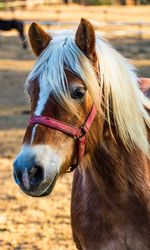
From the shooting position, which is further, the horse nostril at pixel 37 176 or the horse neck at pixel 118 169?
the horse neck at pixel 118 169

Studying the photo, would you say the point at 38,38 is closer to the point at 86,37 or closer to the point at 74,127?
the point at 86,37

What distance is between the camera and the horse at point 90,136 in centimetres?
175

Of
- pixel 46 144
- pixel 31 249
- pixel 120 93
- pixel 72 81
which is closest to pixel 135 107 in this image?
pixel 120 93

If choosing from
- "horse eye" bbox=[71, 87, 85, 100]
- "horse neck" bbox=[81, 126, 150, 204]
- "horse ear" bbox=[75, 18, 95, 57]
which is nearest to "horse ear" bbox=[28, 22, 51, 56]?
"horse ear" bbox=[75, 18, 95, 57]

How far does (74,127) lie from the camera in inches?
72.0

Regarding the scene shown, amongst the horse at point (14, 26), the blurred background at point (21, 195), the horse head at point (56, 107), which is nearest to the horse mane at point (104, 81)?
the horse head at point (56, 107)

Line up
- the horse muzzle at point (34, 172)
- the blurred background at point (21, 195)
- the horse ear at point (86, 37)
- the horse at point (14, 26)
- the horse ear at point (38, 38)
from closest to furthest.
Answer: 1. the horse muzzle at point (34, 172)
2. the horse ear at point (86, 37)
3. the horse ear at point (38, 38)
4. the blurred background at point (21, 195)
5. the horse at point (14, 26)

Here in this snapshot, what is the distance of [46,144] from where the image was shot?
171cm

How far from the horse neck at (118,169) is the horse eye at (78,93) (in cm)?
34

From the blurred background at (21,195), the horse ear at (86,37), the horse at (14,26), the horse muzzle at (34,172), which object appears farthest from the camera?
the horse at (14,26)

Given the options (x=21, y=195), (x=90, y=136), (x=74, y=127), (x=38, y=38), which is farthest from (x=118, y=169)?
(x=21, y=195)

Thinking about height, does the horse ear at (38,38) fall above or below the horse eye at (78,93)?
above

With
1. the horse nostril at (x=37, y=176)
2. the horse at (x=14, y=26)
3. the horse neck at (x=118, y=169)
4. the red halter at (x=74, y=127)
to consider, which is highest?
the red halter at (x=74, y=127)

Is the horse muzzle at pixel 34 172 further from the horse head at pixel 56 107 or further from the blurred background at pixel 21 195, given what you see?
the blurred background at pixel 21 195
